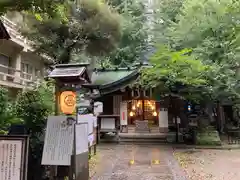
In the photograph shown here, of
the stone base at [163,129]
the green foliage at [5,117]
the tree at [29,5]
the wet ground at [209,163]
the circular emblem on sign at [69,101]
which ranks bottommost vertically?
the wet ground at [209,163]

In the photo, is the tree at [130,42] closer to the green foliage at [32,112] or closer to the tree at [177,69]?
the tree at [177,69]

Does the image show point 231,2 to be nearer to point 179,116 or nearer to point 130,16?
point 179,116

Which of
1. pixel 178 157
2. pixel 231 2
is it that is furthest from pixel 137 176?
pixel 231 2

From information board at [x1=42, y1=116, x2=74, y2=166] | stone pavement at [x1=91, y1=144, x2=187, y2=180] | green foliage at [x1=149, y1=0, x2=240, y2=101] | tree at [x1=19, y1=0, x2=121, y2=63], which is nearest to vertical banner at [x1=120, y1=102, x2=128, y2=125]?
stone pavement at [x1=91, y1=144, x2=187, y2=180]

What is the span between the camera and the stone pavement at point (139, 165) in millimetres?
7867

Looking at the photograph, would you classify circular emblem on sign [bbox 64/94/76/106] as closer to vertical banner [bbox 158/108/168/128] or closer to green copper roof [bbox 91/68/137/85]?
green copper roof [bbox 91/68/137/85]

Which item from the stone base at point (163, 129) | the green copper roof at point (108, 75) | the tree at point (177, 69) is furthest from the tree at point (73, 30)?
the stone base at point (163, 129)

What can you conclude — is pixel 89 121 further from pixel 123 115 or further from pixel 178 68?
pixel 123 115

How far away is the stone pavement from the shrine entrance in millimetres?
6671

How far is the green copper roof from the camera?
719 inches

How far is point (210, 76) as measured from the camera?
1355cm

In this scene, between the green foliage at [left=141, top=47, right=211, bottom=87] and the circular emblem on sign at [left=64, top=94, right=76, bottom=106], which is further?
the green foliage at [left=141, top=47, right=211, bottom=87]

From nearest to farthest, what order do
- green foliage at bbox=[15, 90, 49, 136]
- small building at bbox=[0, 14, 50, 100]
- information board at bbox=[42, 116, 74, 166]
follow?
1. information board at bbox=[42, 116, 74, 166]
2. green foliage at bbox=[15, 90, 49, 136]
3. small building at bbox=[0, 14, 50, 100]

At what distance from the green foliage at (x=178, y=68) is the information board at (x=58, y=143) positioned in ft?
26.3
